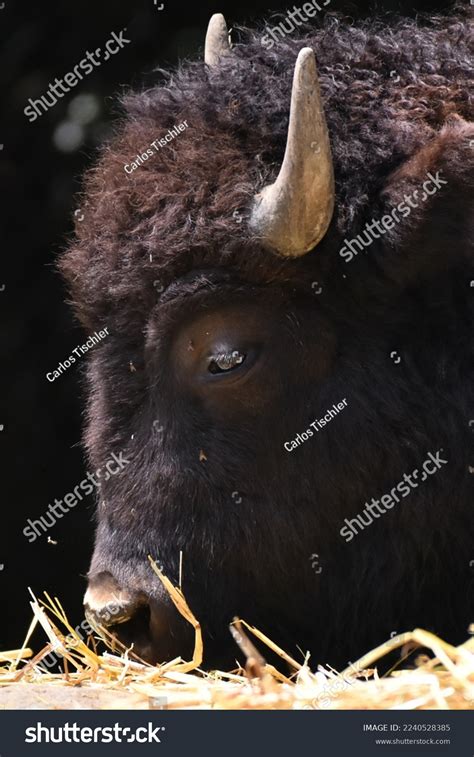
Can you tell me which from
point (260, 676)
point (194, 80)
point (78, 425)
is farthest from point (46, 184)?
point (260, 676)

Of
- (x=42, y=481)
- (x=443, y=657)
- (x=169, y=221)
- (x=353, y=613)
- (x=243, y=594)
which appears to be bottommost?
(x=42, y=481)

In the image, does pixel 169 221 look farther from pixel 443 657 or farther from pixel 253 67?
pixel 443 657

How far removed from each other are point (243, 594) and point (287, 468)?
1.63 feet

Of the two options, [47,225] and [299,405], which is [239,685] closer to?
[299,405]

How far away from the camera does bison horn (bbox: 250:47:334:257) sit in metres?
4.08

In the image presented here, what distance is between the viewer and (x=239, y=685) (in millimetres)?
3633

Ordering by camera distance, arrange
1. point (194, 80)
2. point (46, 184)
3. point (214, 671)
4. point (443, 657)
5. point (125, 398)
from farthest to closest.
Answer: point (46, 184), point (194, 80), point (125, 398), point (214, 671), point (443, 657)

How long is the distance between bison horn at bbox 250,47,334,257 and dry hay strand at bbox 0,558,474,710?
1256mm

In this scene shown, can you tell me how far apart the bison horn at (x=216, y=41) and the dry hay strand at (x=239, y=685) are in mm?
2368

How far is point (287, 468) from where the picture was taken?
445 cm

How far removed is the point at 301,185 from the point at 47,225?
4589 mm

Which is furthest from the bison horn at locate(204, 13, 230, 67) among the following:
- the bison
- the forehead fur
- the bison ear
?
the bison ear

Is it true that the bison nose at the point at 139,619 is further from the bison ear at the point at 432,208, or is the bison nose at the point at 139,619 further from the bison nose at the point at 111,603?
the bison ear at the point at 432,208

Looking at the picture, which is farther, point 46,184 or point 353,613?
point 46,184
